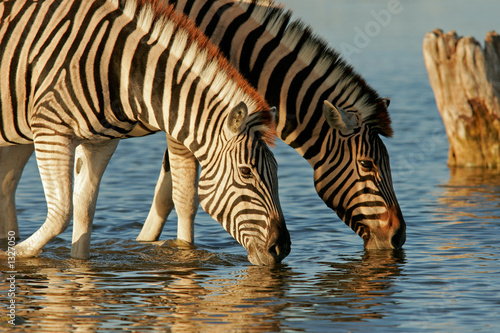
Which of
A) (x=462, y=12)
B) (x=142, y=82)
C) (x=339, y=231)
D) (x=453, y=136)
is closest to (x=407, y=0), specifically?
(x=462, y=12)

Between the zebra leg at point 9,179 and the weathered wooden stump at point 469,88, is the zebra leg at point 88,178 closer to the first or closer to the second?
the zebra leg at point 9,179

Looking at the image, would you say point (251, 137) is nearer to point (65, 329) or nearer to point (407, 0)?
point (65, 329)

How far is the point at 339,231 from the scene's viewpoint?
9844 millimetres

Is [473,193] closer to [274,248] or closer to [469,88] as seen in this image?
[469,88]

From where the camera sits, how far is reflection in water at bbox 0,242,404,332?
6395 millimetres

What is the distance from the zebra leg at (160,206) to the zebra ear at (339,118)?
2.14 meters

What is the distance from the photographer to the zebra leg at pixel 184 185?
8794 mm

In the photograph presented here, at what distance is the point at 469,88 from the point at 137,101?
6.98 meters

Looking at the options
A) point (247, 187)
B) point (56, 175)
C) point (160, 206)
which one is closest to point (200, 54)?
point (247, 187)

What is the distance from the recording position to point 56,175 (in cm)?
755

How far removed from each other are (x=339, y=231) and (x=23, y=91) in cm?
408

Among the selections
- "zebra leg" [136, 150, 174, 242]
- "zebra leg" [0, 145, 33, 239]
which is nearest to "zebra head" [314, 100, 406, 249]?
"zebra leg" [136, 150, 174, 242]

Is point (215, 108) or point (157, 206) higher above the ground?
point (215, 108)

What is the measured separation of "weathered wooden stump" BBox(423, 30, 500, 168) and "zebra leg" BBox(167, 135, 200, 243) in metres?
5.70
